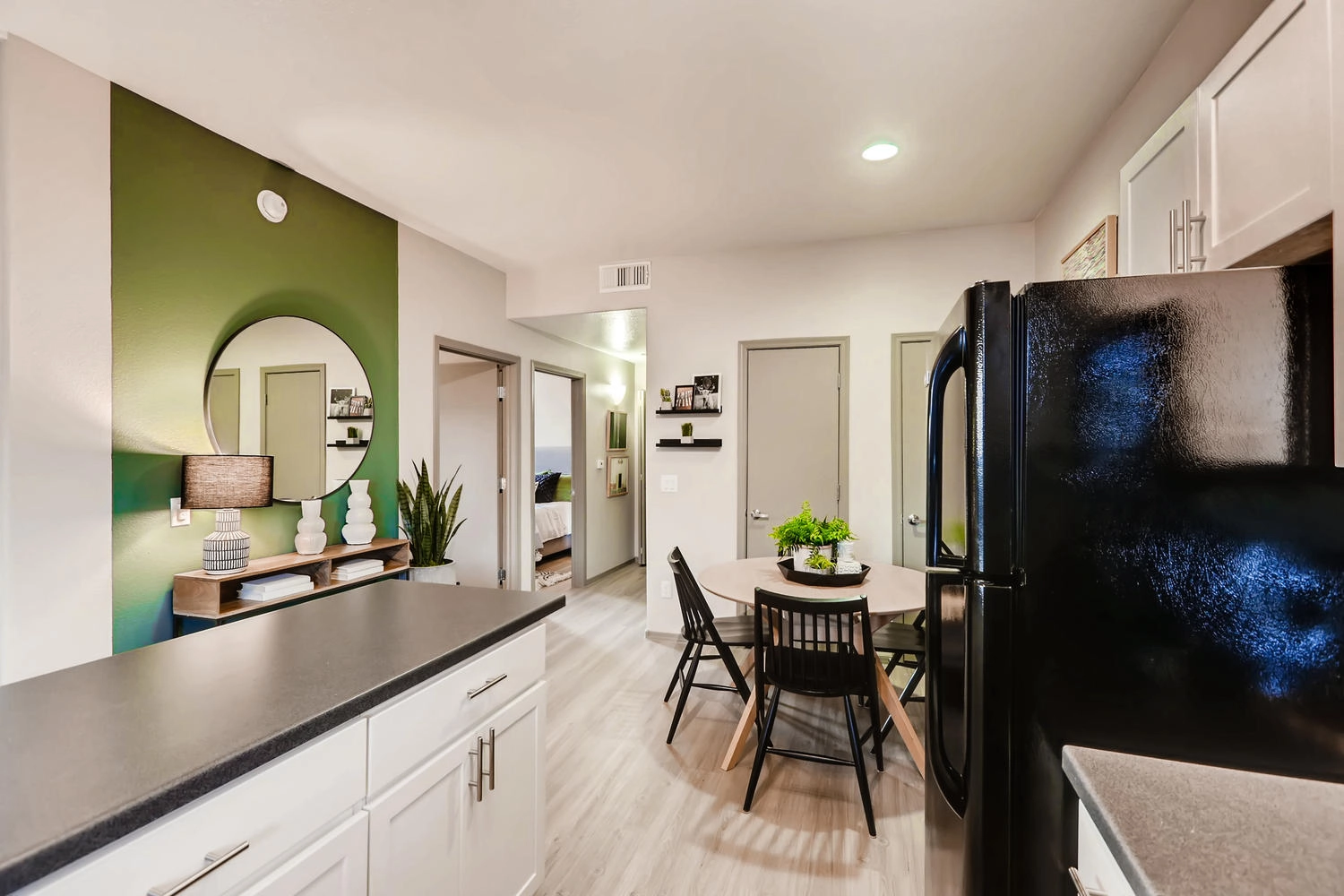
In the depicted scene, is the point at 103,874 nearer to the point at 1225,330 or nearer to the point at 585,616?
the point at 1225,330

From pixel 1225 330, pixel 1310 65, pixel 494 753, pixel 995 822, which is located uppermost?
pixel 1310 65

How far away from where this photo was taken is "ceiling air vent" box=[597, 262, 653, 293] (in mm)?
4148

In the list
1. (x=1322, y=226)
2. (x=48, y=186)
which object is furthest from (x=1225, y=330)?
(x=48, y=186)

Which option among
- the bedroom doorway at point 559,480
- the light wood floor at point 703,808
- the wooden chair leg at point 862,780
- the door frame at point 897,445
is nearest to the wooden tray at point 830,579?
the wooden chair leg at point 862,780

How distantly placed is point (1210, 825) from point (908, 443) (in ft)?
10.1

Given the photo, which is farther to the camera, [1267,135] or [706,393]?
[706,393]

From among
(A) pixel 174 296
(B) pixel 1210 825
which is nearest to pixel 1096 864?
(B) pixel 1210 825

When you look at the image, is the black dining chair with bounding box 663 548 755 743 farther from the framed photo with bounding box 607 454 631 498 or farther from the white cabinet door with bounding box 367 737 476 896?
the framed photo with bounding box 607 454 631 498

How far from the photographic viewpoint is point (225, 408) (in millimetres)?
2535

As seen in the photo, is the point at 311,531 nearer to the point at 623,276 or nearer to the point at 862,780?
the point at 623,276

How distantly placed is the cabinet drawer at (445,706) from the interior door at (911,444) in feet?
8.89

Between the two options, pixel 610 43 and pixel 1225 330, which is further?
pixel 610 43

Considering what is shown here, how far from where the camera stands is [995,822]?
37.2 inches

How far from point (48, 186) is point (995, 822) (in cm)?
319
